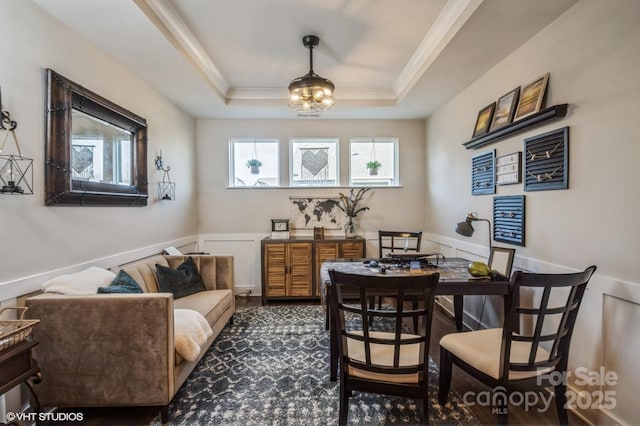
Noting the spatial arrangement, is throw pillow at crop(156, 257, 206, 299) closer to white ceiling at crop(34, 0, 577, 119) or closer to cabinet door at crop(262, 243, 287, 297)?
cabinet door at crop(262, 243, 287, 297)

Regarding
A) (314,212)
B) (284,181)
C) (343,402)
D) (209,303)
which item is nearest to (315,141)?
(284,181)

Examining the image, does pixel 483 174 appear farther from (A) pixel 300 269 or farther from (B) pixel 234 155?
(B) pixel 234 155

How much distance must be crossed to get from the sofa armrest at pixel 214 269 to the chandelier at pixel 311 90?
1.81m

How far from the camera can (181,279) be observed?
2.86 m

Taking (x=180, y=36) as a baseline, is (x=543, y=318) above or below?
below

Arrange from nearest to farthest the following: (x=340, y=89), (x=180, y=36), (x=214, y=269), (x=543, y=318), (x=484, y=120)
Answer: (x=543, y=318)
(x=180, y=36)
(x=484, y=120)
(x=214, y=269)
(x=340, y=89)

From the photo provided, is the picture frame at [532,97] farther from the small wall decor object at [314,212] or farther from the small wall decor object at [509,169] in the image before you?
the small wall decor object at [314,212]

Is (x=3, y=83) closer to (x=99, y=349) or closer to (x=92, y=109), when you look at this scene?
(x=92, y=109)

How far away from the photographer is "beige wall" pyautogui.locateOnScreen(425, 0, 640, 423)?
156cm

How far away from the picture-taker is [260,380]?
2.22 metres

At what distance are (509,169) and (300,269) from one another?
265cm

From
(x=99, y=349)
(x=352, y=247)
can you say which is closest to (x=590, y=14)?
(x=352, y=247)

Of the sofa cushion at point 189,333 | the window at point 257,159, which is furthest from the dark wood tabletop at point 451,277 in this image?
the window at point 257,159

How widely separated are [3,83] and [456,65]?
10.7ft
